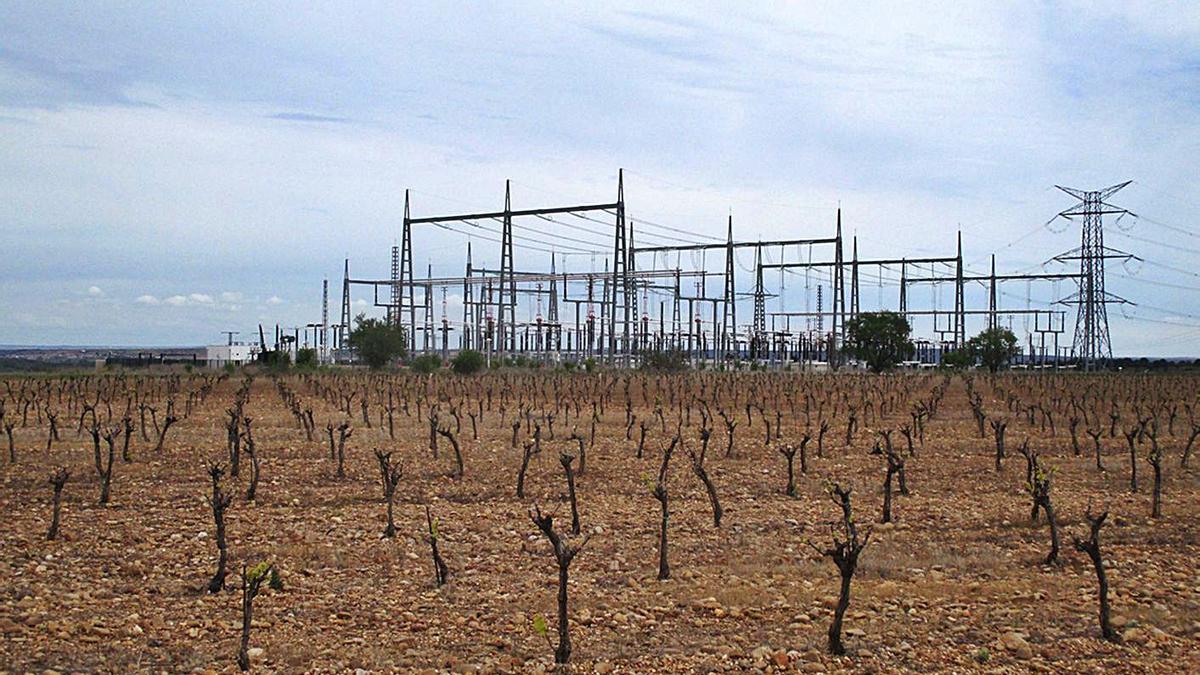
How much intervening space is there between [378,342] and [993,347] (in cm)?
3728

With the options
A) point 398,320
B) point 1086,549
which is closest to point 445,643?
point 1086,549

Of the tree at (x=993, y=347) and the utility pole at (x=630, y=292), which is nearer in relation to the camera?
the utility pole at (x=630, y=292)

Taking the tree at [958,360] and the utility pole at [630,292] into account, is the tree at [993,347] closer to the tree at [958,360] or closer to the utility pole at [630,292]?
the tree at [958,360]

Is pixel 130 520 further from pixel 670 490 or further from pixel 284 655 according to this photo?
pixel 670 490

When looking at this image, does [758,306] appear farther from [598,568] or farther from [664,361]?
[598,568]

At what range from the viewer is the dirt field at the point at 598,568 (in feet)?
24.3

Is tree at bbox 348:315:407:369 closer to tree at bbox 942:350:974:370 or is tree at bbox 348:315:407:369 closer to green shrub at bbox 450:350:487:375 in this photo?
green shrub at bbox 450:350:487:375

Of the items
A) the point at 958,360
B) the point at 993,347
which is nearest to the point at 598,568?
the point at 958,360

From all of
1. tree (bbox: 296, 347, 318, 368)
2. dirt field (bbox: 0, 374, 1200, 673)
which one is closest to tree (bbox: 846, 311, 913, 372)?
tree (bbox: 296, 347, 318, 368)

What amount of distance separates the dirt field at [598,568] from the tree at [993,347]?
49.0 metres

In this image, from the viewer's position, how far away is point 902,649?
7449 mm

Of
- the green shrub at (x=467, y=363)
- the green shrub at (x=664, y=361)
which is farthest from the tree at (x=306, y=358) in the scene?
the green shrub at (x=664, y=361)

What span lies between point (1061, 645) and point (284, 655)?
17.8 feet

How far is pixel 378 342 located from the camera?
54.9 metres
